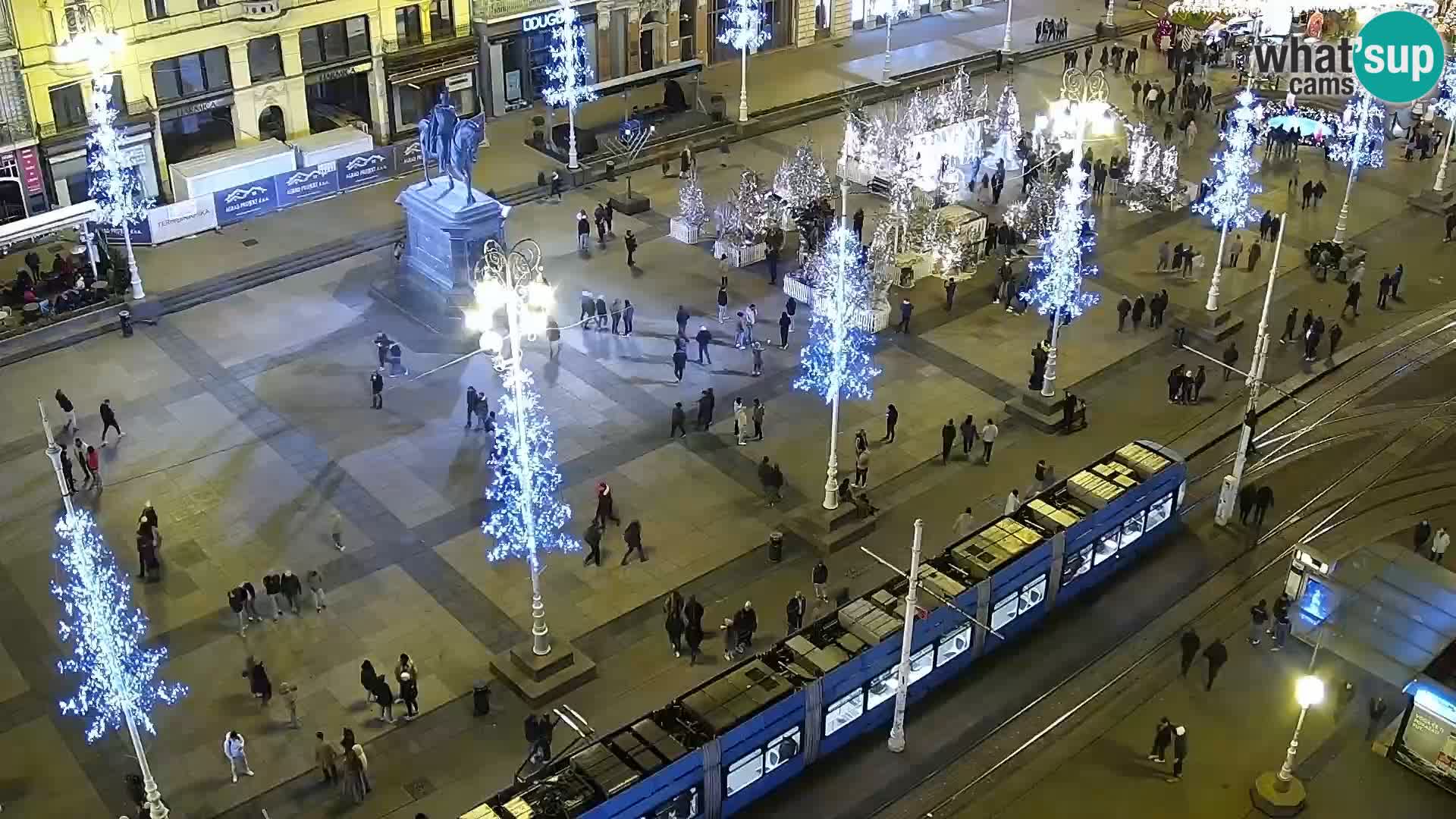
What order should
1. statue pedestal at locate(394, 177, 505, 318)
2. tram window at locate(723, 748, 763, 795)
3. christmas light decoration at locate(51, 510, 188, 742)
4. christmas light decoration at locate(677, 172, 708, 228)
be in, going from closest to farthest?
tram window at locate(723, 748, 763, 795), christmas light decoration at locate(51, 510, 188, 742), statue pedestal at locate(394, 177, 505, 318), christmas light decoration at locate(677, 172, 708, 228)

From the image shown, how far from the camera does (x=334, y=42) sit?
174ft

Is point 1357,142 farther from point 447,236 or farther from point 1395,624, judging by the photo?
point 447,236

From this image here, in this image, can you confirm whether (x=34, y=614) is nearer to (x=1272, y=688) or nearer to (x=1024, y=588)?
(x=1024, y=588)

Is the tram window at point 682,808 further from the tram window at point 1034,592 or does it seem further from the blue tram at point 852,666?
the tram window at point 1034,592

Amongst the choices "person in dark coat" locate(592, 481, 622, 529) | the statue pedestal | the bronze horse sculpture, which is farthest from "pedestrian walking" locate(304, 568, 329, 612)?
the bronze horse sculpture

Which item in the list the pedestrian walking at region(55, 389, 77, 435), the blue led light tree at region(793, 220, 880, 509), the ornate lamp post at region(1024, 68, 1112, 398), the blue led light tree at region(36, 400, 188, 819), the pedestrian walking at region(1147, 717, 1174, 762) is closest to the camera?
the blue led light tree at region(36, 400, 188, 819)

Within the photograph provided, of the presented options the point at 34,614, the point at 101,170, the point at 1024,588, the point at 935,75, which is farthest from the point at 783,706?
the point at 935,75

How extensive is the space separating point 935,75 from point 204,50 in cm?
3181

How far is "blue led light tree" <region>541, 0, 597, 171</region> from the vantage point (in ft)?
174

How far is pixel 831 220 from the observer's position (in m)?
47.9

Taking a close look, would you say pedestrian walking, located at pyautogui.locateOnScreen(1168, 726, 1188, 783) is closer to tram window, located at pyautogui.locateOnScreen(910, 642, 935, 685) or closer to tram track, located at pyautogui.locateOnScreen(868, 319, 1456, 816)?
tram track, located at pyautogui.locateOnScreen(868, 319, 1456, 816)

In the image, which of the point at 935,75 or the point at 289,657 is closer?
the point at 289,657

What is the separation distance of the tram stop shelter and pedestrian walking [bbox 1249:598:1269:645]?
0.59 meters

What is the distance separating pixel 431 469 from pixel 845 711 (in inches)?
549
